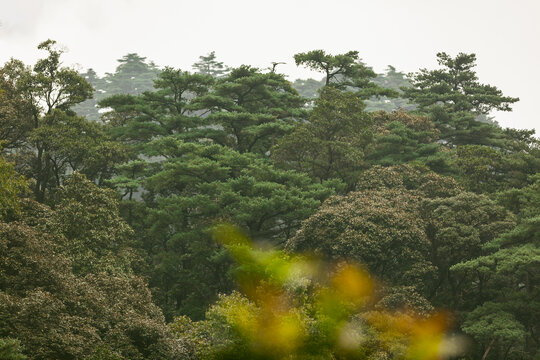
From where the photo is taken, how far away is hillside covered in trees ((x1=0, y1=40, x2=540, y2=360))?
715 inches

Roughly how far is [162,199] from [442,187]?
14898mm

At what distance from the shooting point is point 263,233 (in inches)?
1127

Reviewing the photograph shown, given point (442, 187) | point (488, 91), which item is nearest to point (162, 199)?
point (442, 187)

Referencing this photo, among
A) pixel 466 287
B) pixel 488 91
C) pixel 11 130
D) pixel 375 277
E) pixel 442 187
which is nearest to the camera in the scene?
pixel 375 277

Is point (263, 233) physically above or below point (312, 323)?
above

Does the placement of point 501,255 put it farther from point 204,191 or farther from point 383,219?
point 204,191

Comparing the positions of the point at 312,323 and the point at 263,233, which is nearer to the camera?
the point at 312,323

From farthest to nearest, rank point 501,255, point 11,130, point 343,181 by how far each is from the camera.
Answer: point 343,181 < point 11,130 < point 501,255

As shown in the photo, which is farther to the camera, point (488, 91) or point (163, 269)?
point (488, 91)

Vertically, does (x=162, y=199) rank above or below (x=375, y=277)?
above

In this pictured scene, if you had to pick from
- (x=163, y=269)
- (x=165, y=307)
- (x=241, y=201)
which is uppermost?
(x=241, y=201)

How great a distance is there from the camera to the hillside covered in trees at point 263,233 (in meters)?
18.2

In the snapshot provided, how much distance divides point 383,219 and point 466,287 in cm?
626

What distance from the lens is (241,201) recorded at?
88.7ft
